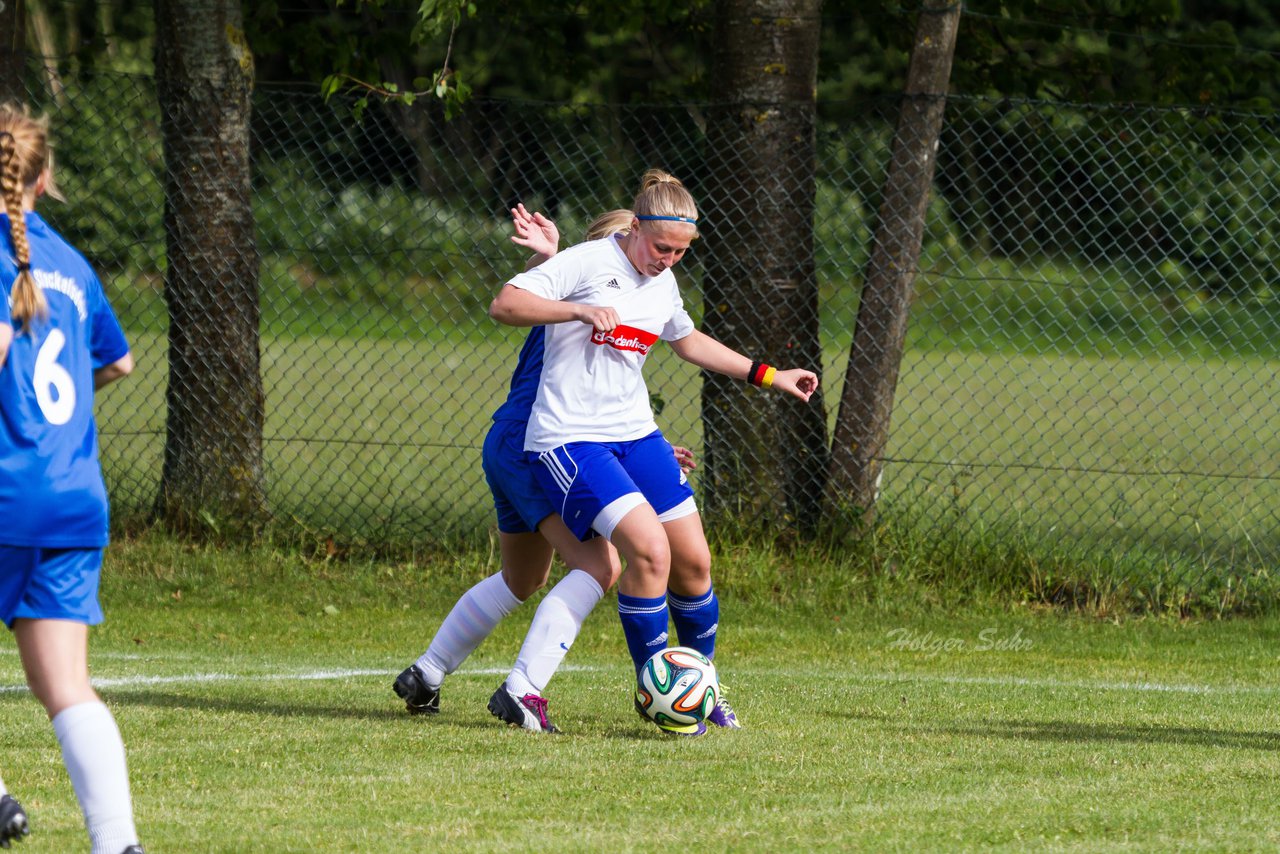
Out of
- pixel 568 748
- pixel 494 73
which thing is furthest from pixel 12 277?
pixel 494 73

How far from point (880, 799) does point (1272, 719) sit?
2.16 meters

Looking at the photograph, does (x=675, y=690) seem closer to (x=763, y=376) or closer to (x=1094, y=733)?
(x=763, y=376)

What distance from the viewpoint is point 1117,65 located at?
1123cm

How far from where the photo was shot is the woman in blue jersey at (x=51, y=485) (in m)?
3.53

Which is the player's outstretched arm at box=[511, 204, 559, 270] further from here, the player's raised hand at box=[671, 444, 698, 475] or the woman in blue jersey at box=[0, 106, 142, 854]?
the woman in blue jersey at box=[0, 106, 142, 854]

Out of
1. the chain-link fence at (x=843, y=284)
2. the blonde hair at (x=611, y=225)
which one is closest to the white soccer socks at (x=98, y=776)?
the blonde hair at (x=611, y=225)

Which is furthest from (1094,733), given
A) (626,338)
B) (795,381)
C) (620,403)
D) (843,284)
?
(843,284)

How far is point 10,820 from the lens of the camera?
3822 mm

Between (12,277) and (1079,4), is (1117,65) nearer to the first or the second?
(1079,4)

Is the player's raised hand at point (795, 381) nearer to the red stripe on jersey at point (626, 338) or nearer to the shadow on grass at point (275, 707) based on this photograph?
the red stripe on jersey at point (626, 338)

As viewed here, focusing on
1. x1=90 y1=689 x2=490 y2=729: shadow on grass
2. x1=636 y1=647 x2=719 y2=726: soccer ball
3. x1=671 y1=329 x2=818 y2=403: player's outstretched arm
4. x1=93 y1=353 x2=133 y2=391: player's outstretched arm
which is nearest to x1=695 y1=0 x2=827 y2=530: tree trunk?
x1=671 y1=329 x2=818 y2=403: player's outstretched arm

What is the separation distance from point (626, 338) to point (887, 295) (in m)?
3.68

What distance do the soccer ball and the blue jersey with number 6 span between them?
7.12ft

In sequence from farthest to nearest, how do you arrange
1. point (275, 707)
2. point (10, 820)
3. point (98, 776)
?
point (275, 707) → point (10, 820) → point (98, 776)
